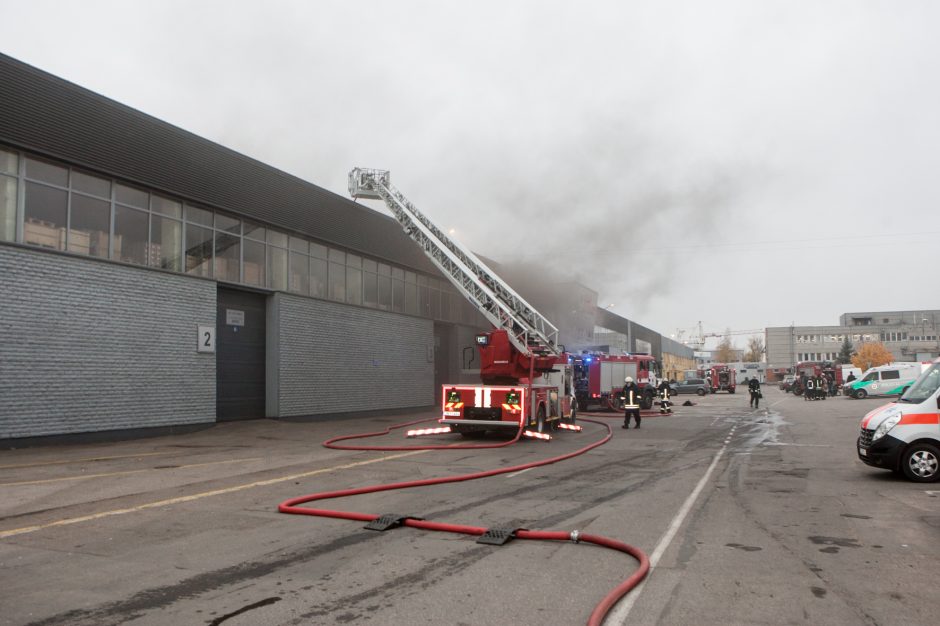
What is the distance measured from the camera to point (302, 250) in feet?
71.9

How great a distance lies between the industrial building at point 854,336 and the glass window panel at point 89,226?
10675 centimetres

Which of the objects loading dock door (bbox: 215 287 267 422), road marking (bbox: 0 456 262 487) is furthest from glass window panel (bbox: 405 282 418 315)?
road marking (bbox: 0 456 262 487)

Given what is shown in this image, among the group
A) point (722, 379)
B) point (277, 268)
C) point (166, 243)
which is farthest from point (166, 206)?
point (722, 379)

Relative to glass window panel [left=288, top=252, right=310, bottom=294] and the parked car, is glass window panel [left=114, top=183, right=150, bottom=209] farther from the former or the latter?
the parked car

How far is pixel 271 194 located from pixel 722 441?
14673mm

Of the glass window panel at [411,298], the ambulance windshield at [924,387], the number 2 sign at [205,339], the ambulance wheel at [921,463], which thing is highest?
the glass window panel at [411,298]

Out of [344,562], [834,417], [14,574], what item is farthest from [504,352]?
[834,417]

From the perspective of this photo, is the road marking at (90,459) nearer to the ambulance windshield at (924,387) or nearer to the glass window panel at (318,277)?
the glass window panel at (318,277)

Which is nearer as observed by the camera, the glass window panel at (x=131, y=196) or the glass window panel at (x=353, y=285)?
the glass window panel at (x=131, y=196)

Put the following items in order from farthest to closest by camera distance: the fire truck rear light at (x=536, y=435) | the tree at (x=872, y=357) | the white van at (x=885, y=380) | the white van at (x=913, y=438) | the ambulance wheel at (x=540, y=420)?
the tree at (x=872, y=357)
the white van at (x=885, y=380)
the ambulance wheel at (x=540, y=420)
the fire truck rear light at (x=536, y=435)
the white van at (x=913, y=438)

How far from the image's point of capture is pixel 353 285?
24.3 m

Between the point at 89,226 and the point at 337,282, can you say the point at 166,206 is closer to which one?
the point at 89,226

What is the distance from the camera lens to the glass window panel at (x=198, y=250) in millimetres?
17719

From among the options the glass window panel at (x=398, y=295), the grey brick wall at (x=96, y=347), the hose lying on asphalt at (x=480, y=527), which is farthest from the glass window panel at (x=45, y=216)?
the glass window panel at (x=398, y=295)
